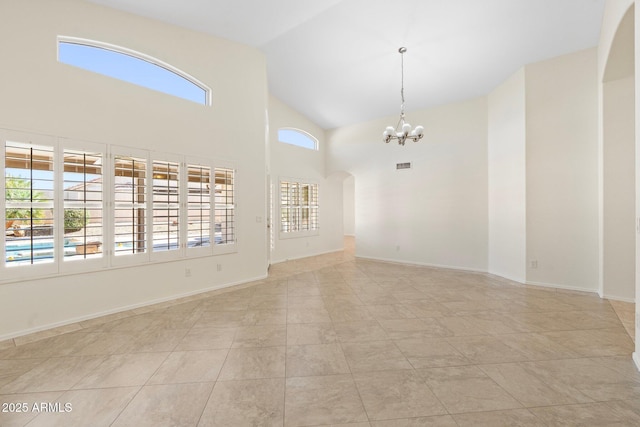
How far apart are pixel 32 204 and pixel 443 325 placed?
16.3 ft

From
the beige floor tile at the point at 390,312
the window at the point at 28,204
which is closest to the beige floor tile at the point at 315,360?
the beige floor tile at the point at 390,312

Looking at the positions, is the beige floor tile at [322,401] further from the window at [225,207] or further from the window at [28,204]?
the window at [28,204]

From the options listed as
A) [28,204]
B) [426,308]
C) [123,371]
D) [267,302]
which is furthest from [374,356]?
[28,204]

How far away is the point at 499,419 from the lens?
173cm

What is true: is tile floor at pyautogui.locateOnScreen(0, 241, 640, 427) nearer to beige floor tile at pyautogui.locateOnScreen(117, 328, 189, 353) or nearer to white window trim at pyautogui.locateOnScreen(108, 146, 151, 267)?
beige floor tile at pyautogui.locateOnScreen(117, 328, 189, 353)

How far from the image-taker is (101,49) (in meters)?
3.63

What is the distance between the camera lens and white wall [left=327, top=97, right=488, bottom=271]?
5945mm

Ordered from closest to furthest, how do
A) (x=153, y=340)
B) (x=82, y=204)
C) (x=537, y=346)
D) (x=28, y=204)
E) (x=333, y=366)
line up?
1. (x=333, y=366)
2. (x=537, y=346)
3. (x=153, y=340)
4. (x=28, y=204)
5. (x=82, y=204)

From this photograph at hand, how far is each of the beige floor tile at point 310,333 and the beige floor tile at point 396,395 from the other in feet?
2.28

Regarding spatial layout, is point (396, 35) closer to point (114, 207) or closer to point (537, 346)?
point (537, 346)

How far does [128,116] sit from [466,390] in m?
4.95

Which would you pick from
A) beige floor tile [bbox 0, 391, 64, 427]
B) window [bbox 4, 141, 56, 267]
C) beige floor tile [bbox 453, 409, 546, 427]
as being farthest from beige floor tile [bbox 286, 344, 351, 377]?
window [bbox 4, 141, 56, 267]

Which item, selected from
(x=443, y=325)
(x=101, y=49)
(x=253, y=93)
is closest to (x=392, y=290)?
(x=443, y=325)

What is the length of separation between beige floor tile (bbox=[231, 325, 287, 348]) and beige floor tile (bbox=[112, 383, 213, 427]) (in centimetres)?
68
